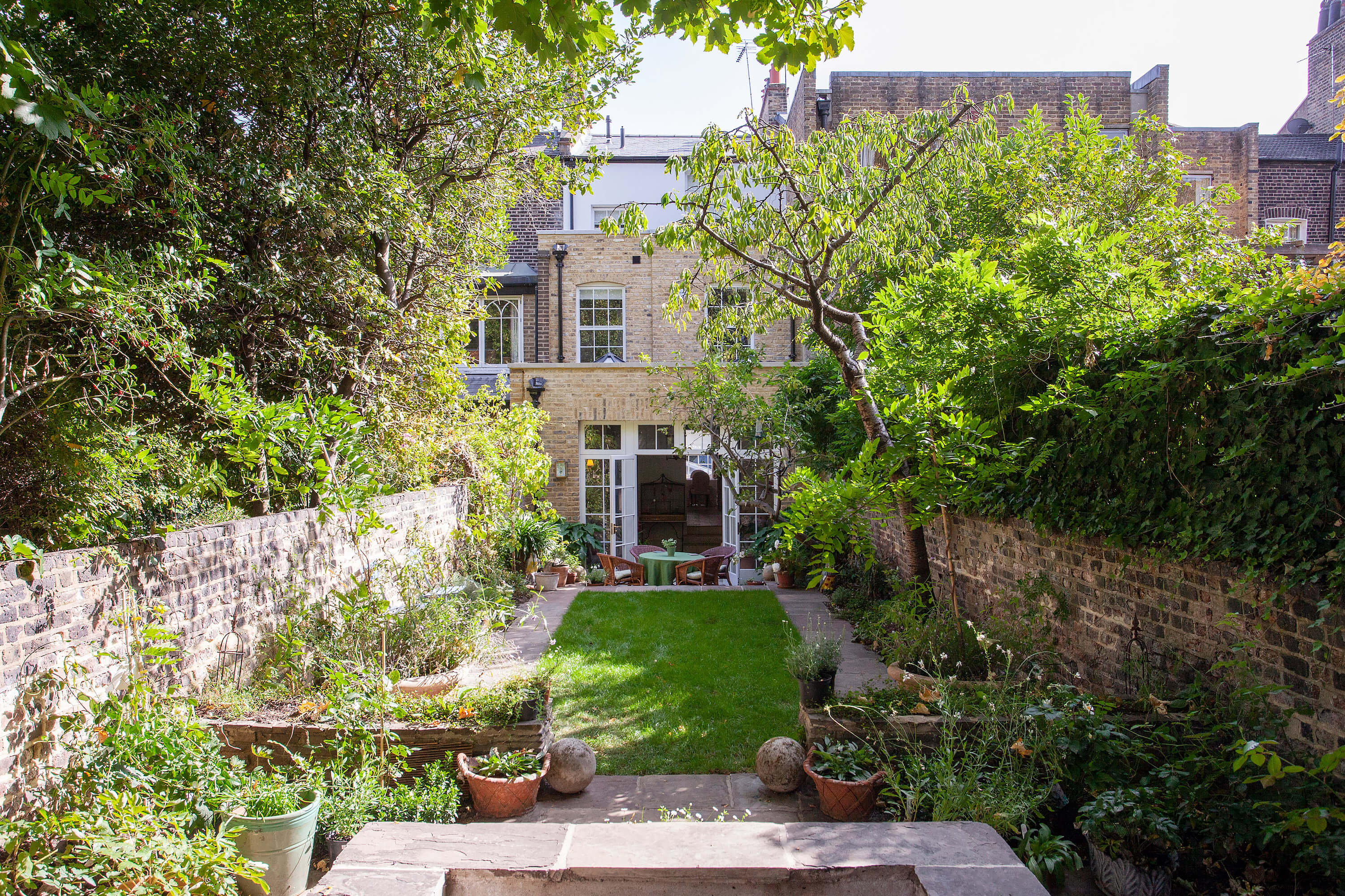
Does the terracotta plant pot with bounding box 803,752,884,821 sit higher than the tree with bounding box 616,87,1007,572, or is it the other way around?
the tree with bounding box 616,87,1007,572

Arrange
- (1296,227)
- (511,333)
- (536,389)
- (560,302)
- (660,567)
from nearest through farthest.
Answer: (660,567)
(536,389)
(560,302)
(511,333)
(1296,227)

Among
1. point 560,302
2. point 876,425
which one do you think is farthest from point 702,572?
point 560,302

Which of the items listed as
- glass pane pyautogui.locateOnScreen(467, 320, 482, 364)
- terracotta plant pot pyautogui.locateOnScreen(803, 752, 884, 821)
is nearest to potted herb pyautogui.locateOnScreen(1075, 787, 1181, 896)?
terracotta plant pot pyautogui.locateOnScreen(803, 752, 884, 821)

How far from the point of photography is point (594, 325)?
15.1 m

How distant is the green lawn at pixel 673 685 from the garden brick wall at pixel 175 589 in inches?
87.3

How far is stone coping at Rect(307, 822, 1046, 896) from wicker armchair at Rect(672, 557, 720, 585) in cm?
905

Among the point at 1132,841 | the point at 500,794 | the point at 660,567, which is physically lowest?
the point at 660,567

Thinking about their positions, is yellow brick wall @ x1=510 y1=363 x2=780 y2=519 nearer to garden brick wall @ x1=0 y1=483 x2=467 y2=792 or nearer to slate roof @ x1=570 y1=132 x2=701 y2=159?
slate roof @ x1=570 y1=132 x2=701 y2=159

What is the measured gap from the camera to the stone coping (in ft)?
7.89

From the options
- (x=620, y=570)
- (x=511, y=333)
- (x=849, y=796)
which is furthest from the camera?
(x=511, y=333)

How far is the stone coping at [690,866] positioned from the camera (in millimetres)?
2404

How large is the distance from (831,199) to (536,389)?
29.0 ft

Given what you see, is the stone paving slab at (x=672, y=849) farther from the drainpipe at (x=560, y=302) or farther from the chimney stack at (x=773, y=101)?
the chimney stack at (x=773, y=101)

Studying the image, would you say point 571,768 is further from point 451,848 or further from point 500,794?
point 451,848
